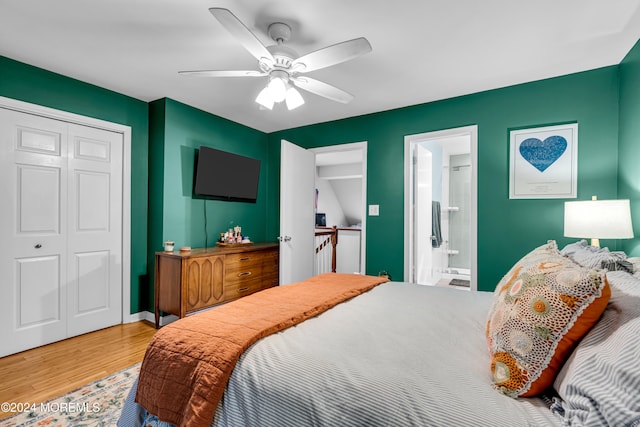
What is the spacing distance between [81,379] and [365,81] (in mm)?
3251

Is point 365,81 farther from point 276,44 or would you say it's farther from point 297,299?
point 297,299

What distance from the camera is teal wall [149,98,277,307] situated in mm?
3350

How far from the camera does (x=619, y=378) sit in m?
0.71

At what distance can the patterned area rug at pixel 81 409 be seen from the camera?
5.73 feet

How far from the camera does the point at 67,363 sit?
246 centimetres

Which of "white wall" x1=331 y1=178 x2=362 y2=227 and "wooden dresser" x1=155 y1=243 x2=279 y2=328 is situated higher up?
"white wall" x1=331 y1=178 x2=362 y2=227

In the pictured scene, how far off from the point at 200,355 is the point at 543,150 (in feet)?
10.3

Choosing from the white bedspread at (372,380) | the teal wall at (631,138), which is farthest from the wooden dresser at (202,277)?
the teal wall at (631,138)

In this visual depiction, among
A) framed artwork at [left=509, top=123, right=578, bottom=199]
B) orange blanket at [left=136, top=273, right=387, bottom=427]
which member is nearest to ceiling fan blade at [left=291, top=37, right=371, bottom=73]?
orange blanket at [left=136, top=273, right=387, bottom=427]

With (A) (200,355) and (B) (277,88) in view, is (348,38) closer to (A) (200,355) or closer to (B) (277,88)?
(B) (277,88)

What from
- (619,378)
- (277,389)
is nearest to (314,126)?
(277,389)

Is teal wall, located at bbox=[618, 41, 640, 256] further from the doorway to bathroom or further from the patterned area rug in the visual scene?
the patterned area rug

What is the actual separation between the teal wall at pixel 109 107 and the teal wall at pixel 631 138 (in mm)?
4347

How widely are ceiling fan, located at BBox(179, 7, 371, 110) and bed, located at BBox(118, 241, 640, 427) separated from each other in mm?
1468
